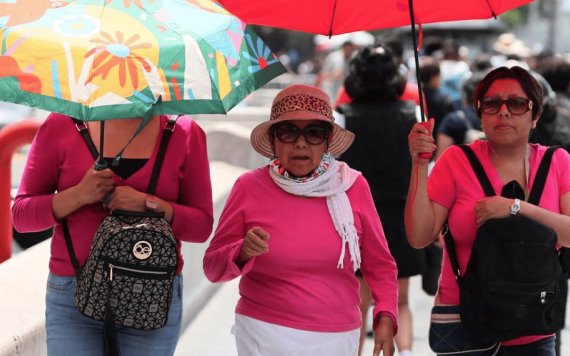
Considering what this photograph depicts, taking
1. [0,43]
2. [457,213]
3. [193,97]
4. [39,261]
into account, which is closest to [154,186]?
[193,97]

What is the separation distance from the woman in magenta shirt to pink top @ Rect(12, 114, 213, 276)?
0.83m

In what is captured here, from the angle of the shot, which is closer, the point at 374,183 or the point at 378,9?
the point at 378,9

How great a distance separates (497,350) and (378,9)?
63.4 inches

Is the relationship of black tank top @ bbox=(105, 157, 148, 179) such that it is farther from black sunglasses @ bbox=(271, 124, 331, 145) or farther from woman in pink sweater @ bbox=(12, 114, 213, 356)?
black sunglasses @ bbox=(271, 124, 331, 145)

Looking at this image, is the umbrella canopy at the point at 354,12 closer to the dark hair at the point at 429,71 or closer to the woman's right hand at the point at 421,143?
the woman's right hand at the point at 421,143

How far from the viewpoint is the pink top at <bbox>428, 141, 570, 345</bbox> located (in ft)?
13.9

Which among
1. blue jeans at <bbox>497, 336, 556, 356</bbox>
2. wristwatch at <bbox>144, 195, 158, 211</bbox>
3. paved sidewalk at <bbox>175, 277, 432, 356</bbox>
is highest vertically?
wristwatch at <bbox>144, 195, 158, 211</bbox>

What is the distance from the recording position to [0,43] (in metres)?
3.46

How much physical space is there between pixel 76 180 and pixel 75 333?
55 cm

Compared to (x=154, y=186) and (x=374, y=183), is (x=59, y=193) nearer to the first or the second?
(x=154, y=186)

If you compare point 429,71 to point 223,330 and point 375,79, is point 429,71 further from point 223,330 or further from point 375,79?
point 375,79

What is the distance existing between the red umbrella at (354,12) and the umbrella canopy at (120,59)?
0.88 meters

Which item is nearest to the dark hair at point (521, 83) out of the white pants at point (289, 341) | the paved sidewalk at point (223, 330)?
the white pants at point (289, 341)

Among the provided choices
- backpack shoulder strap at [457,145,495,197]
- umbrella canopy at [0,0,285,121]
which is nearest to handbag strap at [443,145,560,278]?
backpack shoulder strap at [457,145,495,197]
